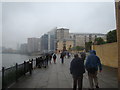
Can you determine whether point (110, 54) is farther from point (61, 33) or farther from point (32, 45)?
point (61, 33)

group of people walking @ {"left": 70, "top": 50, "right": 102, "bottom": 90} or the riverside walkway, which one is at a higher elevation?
group of people walking @ {"left": 70, "top": 50, "right": 102, "bottom": 90}

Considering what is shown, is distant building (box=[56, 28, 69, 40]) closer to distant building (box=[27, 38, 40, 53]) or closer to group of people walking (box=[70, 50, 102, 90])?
distant building (box=[27, 38, 40, 53])

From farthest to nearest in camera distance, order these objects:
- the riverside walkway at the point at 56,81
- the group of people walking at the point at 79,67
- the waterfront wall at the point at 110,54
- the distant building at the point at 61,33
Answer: the distant building at the point at 61,33 → the waterfront wall at the point at 110,54 → the riverside walkway at the point at 56,81 → the group of people walking at the point at 79,67

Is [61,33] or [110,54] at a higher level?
[61,33]

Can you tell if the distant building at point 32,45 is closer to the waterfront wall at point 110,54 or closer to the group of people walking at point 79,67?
the waterfront wall at point 110,54

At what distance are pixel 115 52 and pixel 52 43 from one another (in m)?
80.8

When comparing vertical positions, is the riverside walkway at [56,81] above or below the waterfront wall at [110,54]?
below

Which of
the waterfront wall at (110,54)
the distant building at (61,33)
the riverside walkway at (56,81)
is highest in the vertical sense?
the distant building at (61,33)

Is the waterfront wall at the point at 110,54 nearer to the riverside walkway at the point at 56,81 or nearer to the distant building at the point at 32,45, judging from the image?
the riverside walkway at the point at 56,81

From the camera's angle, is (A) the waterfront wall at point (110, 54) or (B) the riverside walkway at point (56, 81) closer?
(B) the riverside walkway at point (56, 81)

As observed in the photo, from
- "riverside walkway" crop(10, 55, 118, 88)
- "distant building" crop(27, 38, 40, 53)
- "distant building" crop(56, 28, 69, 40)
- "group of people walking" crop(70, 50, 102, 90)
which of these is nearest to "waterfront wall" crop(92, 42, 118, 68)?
"riverside walkway" crop(10, 55, 118, 88)

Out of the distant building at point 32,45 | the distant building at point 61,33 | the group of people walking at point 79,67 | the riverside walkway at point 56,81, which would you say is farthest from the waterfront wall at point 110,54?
the distant building at point 61,33

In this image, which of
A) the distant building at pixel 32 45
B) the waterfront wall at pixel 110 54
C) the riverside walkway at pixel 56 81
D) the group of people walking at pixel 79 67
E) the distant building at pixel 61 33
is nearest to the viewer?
the group of people walking at pixel 79 67

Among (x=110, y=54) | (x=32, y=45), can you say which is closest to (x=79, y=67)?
(x=110, y=54)
